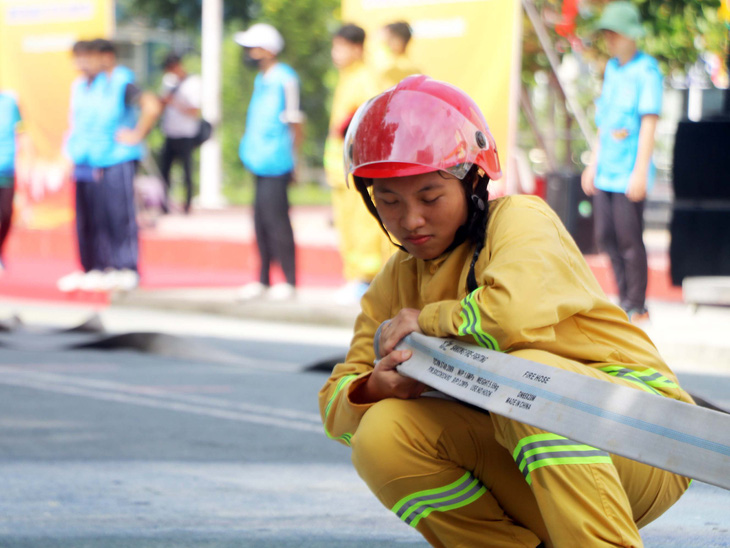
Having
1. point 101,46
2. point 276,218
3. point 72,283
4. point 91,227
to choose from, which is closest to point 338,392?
point 276,218

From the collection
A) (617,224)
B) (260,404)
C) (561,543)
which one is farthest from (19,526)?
(617,224)

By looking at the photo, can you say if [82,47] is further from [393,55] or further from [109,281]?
[393,55]

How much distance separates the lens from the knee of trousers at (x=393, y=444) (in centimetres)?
272

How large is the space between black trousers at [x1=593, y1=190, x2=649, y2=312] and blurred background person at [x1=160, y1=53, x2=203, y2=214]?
983cm

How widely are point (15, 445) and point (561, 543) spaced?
2.97 meters

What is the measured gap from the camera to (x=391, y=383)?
2.80m

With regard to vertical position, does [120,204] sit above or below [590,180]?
below

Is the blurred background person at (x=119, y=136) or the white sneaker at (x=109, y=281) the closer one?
the blurred background person at (x=119, y=136)

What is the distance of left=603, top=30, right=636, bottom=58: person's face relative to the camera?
8203mm

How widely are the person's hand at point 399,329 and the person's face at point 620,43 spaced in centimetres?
580

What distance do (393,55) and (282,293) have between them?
6.86 ft

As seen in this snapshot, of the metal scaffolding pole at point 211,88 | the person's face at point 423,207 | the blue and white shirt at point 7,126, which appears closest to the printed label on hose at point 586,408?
the person's face at point 423,207

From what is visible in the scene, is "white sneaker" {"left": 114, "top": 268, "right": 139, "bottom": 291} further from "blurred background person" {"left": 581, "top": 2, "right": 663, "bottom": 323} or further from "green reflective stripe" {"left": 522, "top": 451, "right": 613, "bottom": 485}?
"green reflective stripe" {"left": 522, "top": 451, "right": 613, "bottom": 485}

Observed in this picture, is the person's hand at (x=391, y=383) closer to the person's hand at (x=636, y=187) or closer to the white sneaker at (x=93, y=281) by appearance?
the person's hand at (x=636, y=187)
